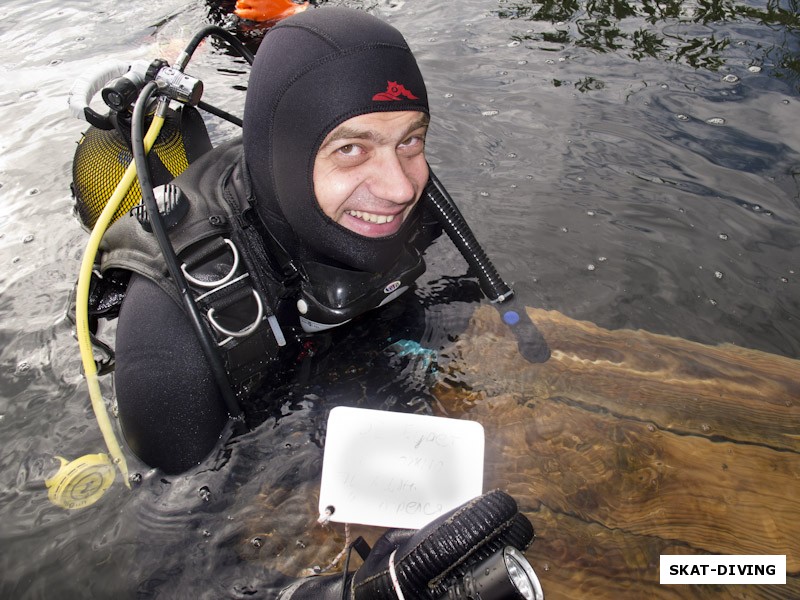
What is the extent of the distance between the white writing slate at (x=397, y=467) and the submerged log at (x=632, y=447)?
0.22 m

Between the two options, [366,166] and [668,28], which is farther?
[668,28]

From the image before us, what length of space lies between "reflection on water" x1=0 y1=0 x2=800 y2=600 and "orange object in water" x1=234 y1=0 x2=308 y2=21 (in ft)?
6.68

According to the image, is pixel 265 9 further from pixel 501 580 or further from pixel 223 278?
pixel 501 580

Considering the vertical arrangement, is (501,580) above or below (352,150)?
below

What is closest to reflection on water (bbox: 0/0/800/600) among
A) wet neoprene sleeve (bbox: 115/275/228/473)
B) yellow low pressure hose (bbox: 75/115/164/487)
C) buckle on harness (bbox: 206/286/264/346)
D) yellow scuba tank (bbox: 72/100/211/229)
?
wet neoprene sleeve (bbox: 115/275/228/473)

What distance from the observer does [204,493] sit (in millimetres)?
2555

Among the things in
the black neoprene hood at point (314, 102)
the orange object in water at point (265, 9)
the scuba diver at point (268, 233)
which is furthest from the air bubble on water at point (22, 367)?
the orange object in water at point (265, 9)

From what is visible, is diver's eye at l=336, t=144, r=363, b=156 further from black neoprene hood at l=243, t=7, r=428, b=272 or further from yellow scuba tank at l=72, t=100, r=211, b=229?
yellow scuba tank at l=72, t=100, r=211, b=229

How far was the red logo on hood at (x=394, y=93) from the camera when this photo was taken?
229cm

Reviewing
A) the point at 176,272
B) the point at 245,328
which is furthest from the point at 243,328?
the point at 176,272

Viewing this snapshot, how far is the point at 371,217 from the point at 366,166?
0.26 meters

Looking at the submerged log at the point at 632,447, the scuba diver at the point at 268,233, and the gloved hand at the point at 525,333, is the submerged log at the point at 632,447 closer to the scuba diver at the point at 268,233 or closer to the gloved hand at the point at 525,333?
the gloved hand at the point at 525,333

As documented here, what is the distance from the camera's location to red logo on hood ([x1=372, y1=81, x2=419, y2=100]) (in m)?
2.29
